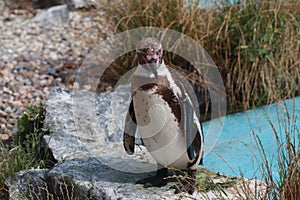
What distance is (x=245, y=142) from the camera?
4246 millimetres

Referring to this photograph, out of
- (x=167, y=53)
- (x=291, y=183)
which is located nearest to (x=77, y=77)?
(x=167, y=53)

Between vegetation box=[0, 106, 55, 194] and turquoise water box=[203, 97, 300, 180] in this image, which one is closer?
vegetation box=[0, 106, 55, 194]

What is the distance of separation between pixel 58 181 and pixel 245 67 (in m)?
2.11

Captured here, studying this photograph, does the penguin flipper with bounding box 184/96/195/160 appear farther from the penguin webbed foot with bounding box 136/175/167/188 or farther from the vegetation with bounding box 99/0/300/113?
the vegetation with bounding box 99/0/300/113

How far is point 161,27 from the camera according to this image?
4.98m

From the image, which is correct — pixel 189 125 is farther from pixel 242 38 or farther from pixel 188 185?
pixel 242 38

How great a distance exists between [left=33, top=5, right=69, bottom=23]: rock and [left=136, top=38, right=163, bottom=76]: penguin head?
450 centimetres

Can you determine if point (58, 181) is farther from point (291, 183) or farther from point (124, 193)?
point (291, 183)

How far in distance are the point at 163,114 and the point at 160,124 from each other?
6cm

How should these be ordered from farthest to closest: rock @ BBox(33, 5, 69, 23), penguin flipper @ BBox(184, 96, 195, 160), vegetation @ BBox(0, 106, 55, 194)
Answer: rock @ BBox(33, 5, 69, 23)
vegetation @ BBox(0, 106, 55, 194)
penguin flipper @ BBox(184, 96, 195, 160)

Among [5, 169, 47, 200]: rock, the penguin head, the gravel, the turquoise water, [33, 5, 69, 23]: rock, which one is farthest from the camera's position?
[33, 5, 69, 23]: rock

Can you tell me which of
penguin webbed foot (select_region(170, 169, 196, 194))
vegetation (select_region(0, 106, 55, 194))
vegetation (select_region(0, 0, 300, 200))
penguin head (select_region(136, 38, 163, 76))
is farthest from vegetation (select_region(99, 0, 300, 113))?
penguin head (select_region(136, 38, 163, 76))

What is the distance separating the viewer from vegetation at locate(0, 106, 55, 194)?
3.76 meters

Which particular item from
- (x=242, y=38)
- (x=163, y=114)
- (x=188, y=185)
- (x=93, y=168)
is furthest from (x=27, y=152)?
(x=242, y=38)
